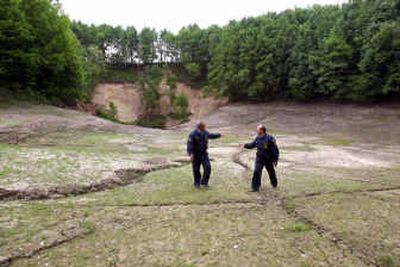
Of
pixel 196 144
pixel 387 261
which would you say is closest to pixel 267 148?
pixel 196 144

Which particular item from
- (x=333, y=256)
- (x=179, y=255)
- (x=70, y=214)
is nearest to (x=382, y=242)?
(x=333, y=256)

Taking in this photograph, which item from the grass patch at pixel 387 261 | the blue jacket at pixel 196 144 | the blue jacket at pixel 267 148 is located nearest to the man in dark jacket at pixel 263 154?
the blue jacket at pixel 267 148

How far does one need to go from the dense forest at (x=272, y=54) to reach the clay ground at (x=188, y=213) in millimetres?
25545

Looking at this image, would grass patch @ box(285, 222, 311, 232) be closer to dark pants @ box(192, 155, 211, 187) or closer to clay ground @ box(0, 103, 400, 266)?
clay ground @ box(0, 103, 400, 266)

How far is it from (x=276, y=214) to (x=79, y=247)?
4840 mm

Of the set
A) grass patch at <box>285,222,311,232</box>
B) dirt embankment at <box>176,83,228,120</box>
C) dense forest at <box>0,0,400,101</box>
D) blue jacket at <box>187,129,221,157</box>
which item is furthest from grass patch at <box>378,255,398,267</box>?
dirt embankment at <box>176,83,228,120</box>

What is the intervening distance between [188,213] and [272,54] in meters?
49.6

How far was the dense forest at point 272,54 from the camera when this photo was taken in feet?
123

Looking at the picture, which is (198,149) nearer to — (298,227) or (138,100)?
(298,227)

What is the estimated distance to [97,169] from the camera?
13.5 meters

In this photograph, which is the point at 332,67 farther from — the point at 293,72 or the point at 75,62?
the point at 75,62

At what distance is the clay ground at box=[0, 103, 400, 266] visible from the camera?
6496mm

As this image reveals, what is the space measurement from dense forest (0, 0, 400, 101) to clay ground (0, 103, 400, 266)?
1006 inches

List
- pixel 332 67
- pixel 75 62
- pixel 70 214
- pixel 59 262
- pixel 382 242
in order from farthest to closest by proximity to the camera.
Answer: pixel 332 67 < pixel 75 62 < pixel 70 214 < pixel 382 242 < pixel 59 262
